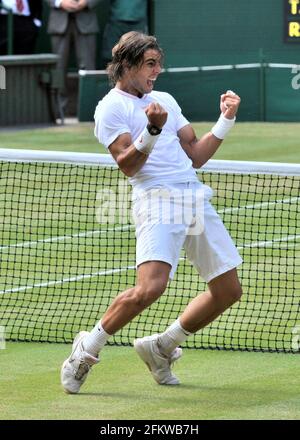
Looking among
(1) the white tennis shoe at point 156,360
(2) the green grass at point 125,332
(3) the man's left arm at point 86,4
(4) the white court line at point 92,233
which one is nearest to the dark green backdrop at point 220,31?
(3) the man's left arm at point 86,4

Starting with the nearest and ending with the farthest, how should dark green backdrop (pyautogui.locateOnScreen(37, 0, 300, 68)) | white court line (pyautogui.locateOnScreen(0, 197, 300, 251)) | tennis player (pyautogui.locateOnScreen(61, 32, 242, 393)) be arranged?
tennis player (pyautogui.locateOnScreen(61, 32, 242, 393)), white court line (pyautogui.locateOnScreen(0, 197, 300, 251)), dark green backdrop (pyautogui.locateOnScreen(37, 0, 300, 68))

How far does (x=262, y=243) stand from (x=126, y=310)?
5446 mm

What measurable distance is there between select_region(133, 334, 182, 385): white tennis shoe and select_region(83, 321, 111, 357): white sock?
346mm

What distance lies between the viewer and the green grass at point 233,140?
19.1 metres

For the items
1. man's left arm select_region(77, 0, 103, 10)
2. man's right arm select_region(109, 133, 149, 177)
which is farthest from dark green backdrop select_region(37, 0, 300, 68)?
man's right arm select_region(109, 133, 149, 177)

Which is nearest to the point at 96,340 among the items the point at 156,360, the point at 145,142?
the point at 156,360

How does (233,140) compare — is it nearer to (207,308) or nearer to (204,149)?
(204,149)

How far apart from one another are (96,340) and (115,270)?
405cm

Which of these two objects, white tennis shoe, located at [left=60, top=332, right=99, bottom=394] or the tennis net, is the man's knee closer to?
white tennis shoe, located at [left=60, top=332, right=99, bottom=394]

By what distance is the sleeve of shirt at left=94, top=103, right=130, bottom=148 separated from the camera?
8031 millimetres

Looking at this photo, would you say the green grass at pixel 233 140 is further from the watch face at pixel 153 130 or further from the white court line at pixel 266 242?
the watch face at pixel 153 130

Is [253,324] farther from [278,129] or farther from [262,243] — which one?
[278,129]

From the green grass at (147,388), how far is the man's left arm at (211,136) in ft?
4.29
